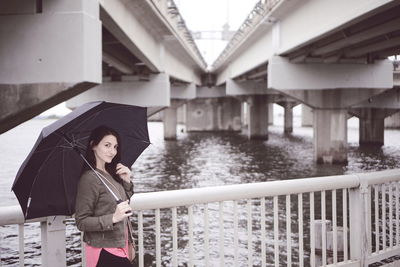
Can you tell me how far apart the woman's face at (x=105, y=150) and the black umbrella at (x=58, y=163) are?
111 mm

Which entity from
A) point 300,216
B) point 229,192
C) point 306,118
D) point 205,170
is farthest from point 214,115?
point 229,192

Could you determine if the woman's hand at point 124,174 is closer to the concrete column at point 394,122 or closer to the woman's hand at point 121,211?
the woman's hand at point 121,211

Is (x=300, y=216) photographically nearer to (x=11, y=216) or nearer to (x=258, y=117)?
(x=11, y=216)

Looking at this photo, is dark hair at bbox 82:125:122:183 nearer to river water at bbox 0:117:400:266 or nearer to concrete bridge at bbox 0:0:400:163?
concrete bridge at bbox 0:0:400:163

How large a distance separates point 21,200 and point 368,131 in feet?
130

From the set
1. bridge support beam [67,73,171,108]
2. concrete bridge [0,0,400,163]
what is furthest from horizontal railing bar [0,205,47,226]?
bridge support beam [67,73,171,108]

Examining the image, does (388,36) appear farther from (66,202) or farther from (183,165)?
(66,202)

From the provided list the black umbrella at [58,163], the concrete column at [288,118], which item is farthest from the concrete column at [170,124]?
the black umbrella at [58,163]

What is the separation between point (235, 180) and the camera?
62.3 feet

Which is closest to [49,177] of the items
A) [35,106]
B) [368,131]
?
[35,106]

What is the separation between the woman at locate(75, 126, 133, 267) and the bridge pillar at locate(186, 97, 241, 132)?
61.5m

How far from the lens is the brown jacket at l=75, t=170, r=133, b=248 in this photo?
9.32ft

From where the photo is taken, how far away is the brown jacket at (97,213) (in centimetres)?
284

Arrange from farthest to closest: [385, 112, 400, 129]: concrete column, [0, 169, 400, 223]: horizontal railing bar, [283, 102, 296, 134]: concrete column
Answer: [385, 112, 400, 129]: concrete column
[283, 102, 296, 134]: concrete column
[0, 169, 400, 223]: horizontal railing bar
